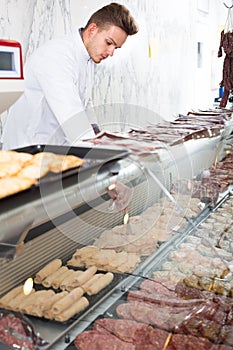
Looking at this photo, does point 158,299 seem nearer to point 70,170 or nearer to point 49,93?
point 70,170

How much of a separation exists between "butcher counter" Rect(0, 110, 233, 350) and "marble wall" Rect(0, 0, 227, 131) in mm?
574

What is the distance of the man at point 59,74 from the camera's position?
247cm

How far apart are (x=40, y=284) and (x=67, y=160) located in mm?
696

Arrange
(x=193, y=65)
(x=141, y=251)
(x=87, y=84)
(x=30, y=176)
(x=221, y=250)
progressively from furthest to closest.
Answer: (x=193, y=65), (x=87, y=84), (x=221, y=250), (x=141, y=251), (x=30, y=176)

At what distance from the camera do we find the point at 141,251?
6.95 feet

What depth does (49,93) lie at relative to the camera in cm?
245

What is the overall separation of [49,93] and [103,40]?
2.03 ft

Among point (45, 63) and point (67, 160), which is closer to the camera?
point (67, 160)

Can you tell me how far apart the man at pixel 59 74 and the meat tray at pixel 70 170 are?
0.99 metres

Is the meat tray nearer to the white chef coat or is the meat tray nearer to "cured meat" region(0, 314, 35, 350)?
"cured meat" region(0, 314, 35, 350)

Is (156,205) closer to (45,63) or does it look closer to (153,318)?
(153,318)

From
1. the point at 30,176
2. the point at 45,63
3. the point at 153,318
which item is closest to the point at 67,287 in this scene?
the point at 153,318

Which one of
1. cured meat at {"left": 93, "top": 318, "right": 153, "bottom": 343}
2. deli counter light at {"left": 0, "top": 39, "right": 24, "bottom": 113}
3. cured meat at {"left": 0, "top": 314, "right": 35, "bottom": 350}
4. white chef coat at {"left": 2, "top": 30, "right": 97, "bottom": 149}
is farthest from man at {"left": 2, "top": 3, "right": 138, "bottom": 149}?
cured meat at {"left": 0, "top": 314, "right": 35, "bottom": 350}

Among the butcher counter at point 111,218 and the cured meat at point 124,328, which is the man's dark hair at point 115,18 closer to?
the butcher counter at point 111,218
